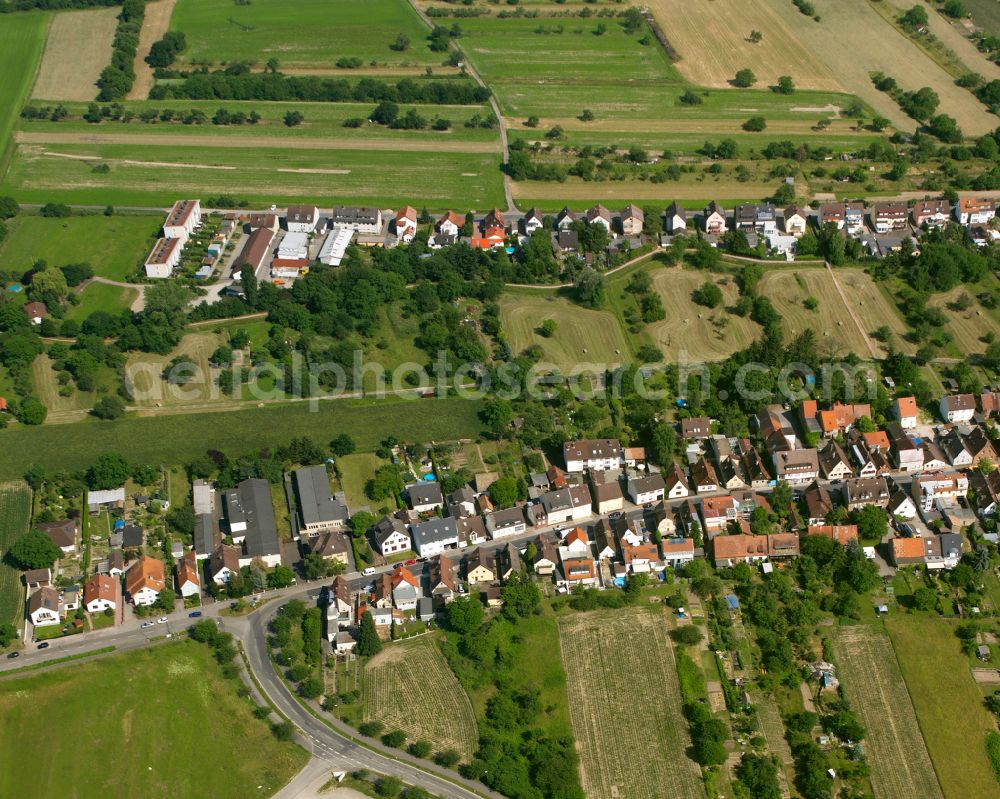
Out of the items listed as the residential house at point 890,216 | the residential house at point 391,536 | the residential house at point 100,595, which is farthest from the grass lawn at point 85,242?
the residential house at point 890,216

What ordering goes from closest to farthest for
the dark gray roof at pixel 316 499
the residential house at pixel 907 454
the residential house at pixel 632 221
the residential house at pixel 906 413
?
the dark gray roof at pixel 316 499 < the residential house at pixel 907 454 < the residential house at pixel 906 413 < the residential house at pixel 632 221

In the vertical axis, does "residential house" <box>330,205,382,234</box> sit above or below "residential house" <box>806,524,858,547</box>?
above

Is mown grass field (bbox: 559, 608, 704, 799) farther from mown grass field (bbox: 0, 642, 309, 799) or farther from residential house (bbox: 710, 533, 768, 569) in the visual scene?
mown grass field (bbox: 0, 642, 309, 799)

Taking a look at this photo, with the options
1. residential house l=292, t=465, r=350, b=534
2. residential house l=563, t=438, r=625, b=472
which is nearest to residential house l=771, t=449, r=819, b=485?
residential house l=563, t=438, r=625, b=472

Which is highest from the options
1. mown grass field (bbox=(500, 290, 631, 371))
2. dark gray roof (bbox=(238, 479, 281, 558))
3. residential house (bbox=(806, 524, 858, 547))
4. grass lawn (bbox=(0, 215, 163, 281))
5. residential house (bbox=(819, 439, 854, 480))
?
grass lawn (bbox=(0, 215, 163, 281))

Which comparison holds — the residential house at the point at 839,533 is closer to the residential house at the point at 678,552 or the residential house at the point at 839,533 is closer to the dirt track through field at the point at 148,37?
the residential house at the point at 678,552

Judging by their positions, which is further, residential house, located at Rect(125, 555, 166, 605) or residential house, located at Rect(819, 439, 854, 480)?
residential house, located at Rect(819, 439, 854, 480)

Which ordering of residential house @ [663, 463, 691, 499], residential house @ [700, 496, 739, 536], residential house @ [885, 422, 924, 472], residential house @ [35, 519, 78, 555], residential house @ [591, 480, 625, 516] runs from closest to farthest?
1. residential house @ [35, 519, 78, 555]
2. residential house @ [700, 496, 739, 536]
3. residential house @ [591, 480, 625, 516]
4. residential house @ [663, 463, 691, 499]
5. residential house @ [885, 422, 924, 472]

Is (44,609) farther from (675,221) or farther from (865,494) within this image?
(675,221)
